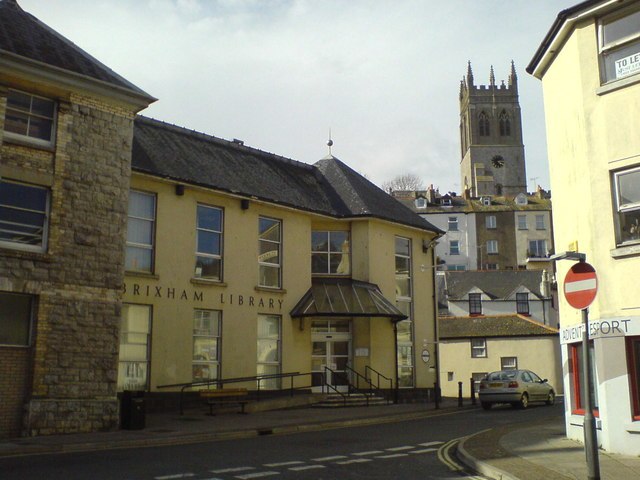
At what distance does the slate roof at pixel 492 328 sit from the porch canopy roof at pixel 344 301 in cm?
1669

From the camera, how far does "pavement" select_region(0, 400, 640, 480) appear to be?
11.3 metres

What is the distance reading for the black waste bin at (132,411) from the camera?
17.6 m

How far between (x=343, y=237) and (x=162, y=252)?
9.00 metres

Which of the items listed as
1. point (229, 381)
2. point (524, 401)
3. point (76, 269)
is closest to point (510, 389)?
point (524, 401)

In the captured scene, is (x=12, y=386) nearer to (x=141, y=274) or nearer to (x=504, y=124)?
(x=141, y=274)

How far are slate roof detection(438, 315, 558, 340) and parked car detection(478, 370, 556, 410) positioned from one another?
15.4 metres

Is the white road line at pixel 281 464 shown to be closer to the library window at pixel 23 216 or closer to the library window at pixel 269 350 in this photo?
the library window at pixel 23 216

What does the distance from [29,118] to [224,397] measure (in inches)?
404

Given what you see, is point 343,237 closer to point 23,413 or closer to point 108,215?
point 108,215

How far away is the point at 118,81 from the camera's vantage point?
19.2m

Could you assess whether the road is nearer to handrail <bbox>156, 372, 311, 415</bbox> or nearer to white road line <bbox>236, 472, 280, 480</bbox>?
white road line <bbox>236, 472, 280, 480</bbox>

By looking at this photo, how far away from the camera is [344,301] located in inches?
1090

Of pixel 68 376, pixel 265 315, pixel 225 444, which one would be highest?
pixel 265 315

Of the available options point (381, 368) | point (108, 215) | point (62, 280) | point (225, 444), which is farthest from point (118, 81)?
point (381, 368)
